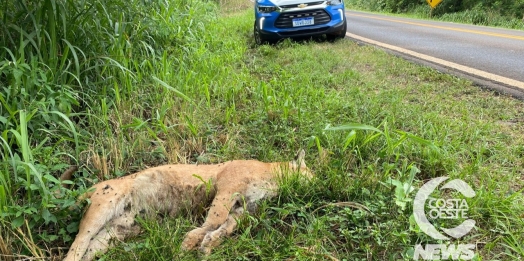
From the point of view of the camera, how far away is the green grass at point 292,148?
181cm

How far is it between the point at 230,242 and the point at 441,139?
5.66ft

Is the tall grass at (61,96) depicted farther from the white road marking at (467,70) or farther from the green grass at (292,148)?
the white road marking at (467,70)

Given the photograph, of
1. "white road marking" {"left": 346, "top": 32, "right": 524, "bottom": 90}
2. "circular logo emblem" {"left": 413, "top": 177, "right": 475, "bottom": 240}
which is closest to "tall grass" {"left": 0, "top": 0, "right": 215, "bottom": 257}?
"circular logo emblem" {"left": 413, "top": 177, "right": 475, "bottom": 240}

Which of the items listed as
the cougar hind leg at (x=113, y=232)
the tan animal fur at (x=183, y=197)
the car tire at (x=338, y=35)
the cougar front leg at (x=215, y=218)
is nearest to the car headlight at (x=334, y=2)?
the car tire at (x=338, y=35)

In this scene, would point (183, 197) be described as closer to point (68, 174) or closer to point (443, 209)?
point (68, 174)

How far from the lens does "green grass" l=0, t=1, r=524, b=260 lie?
1.81 meters

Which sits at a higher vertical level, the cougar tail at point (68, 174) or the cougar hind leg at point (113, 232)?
the cougar tail at point (68, 174)

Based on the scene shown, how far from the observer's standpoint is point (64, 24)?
268cm

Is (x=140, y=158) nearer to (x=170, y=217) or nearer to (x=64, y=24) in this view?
(x=170, y=217)

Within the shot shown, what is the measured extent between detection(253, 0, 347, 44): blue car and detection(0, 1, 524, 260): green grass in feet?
8.20

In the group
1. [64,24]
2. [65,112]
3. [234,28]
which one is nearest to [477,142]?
[65,112]

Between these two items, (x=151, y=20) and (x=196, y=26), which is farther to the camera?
(x=196, y=26)

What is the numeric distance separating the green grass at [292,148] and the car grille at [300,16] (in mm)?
2523

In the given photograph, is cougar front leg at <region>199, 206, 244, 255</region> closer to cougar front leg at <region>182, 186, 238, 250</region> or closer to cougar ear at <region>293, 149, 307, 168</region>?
cougar front leg at <region>182, 186, 238, 250</region>
